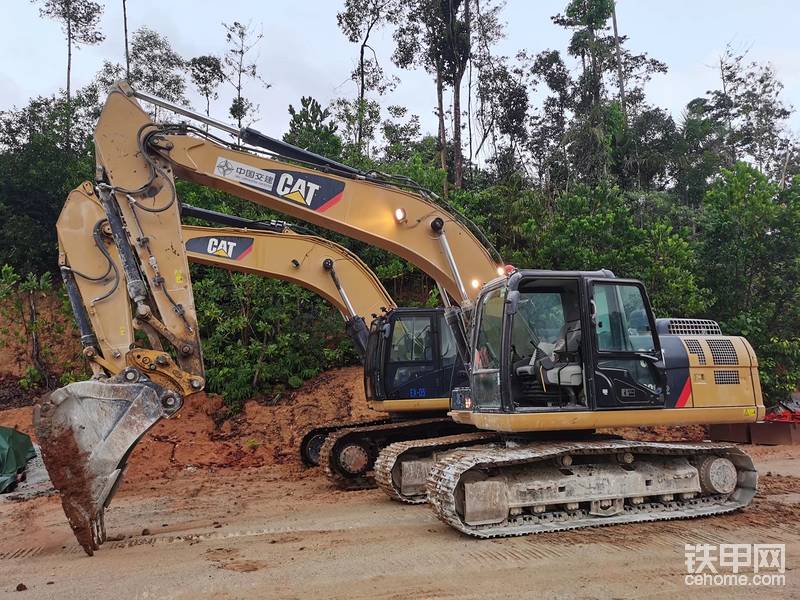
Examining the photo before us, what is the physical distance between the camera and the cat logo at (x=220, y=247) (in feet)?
29.8

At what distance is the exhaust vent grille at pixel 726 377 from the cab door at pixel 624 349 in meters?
0.74

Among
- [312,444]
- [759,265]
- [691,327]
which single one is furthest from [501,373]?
[759,265]

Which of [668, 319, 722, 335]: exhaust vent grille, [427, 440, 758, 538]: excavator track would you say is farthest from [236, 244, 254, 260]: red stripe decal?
[668, 319, 722, 335]: exhaust vent grille

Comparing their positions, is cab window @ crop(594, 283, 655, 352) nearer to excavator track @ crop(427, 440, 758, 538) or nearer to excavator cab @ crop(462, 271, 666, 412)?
excavator cab @ crop(462, 271, 666, 412)

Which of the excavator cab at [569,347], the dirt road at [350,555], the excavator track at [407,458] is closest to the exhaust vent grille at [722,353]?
the excavator cab at [569,347]

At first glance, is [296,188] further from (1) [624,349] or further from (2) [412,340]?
(1) [624,349]

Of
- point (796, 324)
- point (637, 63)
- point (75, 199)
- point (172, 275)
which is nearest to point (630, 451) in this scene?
point (172, 275)

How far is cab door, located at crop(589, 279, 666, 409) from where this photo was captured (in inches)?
242

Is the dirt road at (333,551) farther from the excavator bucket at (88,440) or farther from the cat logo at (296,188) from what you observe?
the cat logo at (296,188)

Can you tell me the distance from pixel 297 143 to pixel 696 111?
2271 centimetres

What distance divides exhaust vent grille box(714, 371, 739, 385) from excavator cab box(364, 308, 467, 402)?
3.38 metres

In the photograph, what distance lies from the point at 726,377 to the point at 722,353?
25 centimetres

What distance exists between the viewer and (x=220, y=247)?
910cm

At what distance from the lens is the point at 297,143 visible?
2169cm
